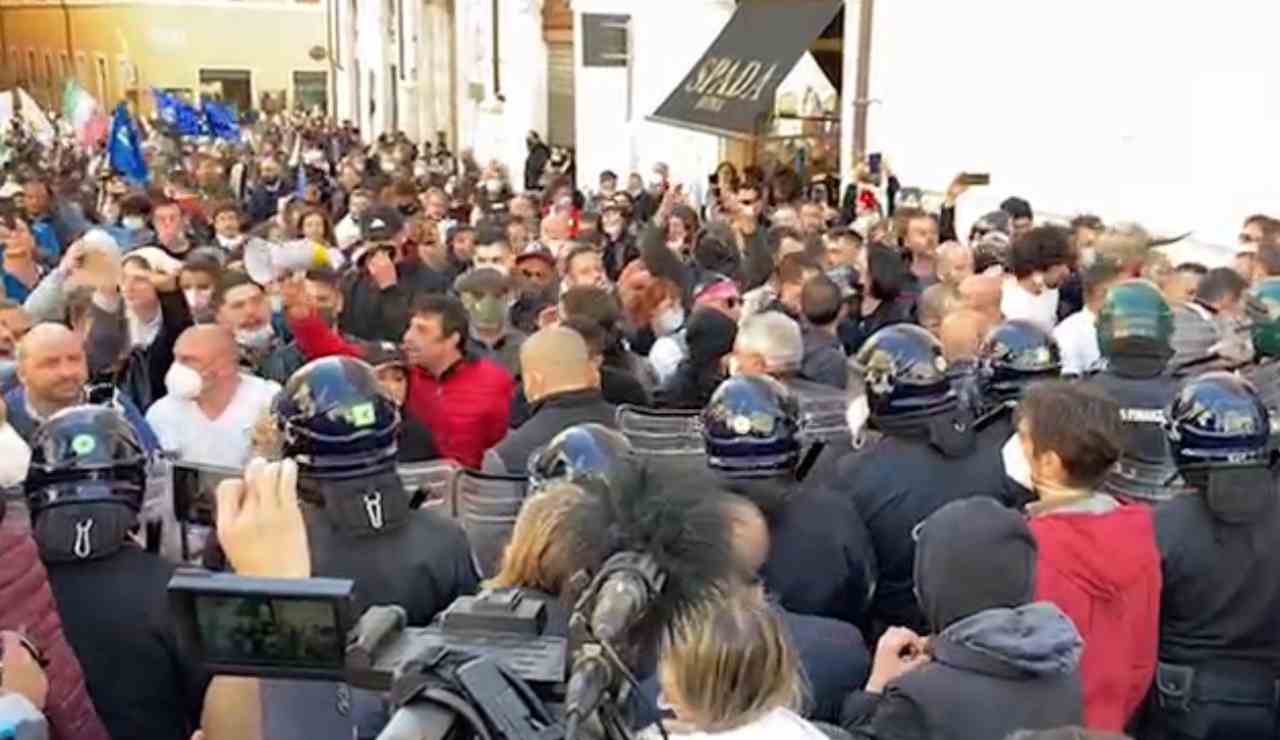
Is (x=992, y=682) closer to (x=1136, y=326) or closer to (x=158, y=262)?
(x=1136, y=326)

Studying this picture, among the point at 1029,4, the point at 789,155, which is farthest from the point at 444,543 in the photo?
the point at 789,155

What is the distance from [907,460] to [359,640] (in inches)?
128

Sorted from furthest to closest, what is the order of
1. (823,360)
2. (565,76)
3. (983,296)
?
(565,76)
(983,296)
(823,360)

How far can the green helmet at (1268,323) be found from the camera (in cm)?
680

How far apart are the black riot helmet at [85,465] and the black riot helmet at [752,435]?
60.2 inches

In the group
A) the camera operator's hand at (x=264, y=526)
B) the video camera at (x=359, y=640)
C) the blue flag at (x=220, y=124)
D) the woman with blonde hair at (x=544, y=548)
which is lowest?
the woman with blonde hair at (x=544, y=548)

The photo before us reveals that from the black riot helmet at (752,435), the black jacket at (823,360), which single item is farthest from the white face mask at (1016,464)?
the black jacket at (823,360)

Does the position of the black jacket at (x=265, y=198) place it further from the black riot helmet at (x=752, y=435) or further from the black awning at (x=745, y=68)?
the black riot helmet at (x=752, y=435)

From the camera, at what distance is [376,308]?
9969mm

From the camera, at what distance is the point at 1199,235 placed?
13.3 metres

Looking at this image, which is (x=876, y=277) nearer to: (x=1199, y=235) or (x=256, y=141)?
(x=1199, y=235)

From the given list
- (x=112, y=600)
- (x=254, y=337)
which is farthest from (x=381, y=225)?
(x=112, y=600)

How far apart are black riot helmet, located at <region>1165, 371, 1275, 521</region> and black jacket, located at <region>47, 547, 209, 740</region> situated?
8.58 ft

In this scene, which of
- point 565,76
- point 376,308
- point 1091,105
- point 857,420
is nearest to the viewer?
point 857,420
